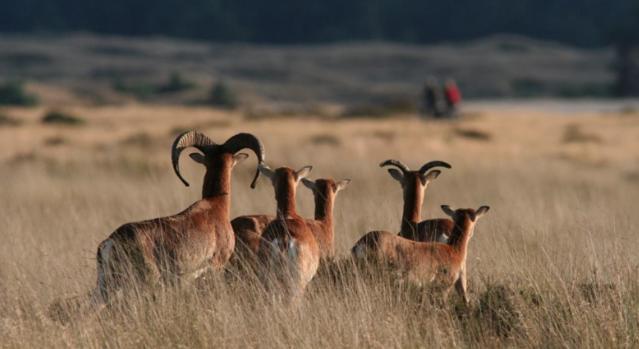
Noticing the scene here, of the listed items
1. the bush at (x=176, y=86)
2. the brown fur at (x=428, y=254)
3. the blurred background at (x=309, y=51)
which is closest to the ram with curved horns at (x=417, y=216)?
the brown fur at (x=428, y=254)

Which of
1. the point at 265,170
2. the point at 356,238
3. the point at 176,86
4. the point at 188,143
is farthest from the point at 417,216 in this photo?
the point at 176,86

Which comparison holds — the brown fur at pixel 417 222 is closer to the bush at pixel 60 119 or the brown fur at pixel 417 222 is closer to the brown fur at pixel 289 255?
the brown fur at pixel 289 255

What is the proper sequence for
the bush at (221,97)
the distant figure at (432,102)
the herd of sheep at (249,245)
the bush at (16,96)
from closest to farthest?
the herd of sheep at (249,245), the distant figure at (432,102), the bush at (221,97), the bush at (16,96)

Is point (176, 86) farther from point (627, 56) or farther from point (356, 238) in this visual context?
point (356, 238)

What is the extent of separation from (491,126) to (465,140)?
739cm

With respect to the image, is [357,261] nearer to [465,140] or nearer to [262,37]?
[465,140]

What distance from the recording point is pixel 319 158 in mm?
25031

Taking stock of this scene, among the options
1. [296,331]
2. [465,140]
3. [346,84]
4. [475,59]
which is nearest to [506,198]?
[296,331]

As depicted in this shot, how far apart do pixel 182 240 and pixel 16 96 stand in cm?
6422

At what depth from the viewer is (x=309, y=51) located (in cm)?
12656

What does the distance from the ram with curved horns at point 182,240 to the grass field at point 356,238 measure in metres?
0.19

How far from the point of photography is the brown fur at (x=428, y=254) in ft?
31.0

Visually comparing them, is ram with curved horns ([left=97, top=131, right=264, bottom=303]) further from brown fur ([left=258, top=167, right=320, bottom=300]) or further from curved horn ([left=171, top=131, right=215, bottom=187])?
brown fur ([left=258, top=167, right=320, bottom=300])

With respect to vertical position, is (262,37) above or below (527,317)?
above
